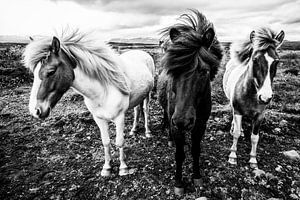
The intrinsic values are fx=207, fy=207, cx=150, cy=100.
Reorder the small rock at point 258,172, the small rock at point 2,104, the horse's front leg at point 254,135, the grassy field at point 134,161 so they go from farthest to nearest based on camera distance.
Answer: the small rock at point 2,104
the horse's front leg at point 254,135
the small rock at point 258,172
the grassy field at point 134,161

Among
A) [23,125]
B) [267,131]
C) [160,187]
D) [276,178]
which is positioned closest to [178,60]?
[160,187]

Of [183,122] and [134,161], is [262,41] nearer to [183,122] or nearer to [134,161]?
[183,122]

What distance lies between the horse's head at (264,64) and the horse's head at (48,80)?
2966 mm

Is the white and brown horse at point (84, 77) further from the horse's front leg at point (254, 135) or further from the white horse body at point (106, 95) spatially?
the horse's front leg at point (254, 135)

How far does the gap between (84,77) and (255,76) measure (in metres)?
2.79

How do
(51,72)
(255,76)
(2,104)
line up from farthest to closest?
(2,104) → (255,76) → (51,72)

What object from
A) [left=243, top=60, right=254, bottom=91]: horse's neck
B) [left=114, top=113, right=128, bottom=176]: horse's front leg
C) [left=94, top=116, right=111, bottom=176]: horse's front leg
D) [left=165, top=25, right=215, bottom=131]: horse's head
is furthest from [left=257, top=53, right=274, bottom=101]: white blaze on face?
[left=94, top=116, right=111, bottom=176]: horse's front leg

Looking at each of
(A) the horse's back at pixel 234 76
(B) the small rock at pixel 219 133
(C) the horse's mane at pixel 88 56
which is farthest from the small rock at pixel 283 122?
(C) the horse's mane at pixel 88 56

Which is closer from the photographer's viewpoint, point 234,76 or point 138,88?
point 138,88

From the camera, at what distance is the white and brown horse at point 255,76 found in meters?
3.23

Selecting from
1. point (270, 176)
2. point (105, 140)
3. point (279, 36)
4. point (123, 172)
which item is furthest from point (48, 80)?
point (270, 176)

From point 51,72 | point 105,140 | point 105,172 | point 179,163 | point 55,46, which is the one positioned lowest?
point 105,172

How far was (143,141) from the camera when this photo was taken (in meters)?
5.25

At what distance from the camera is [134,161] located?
4.46 m
